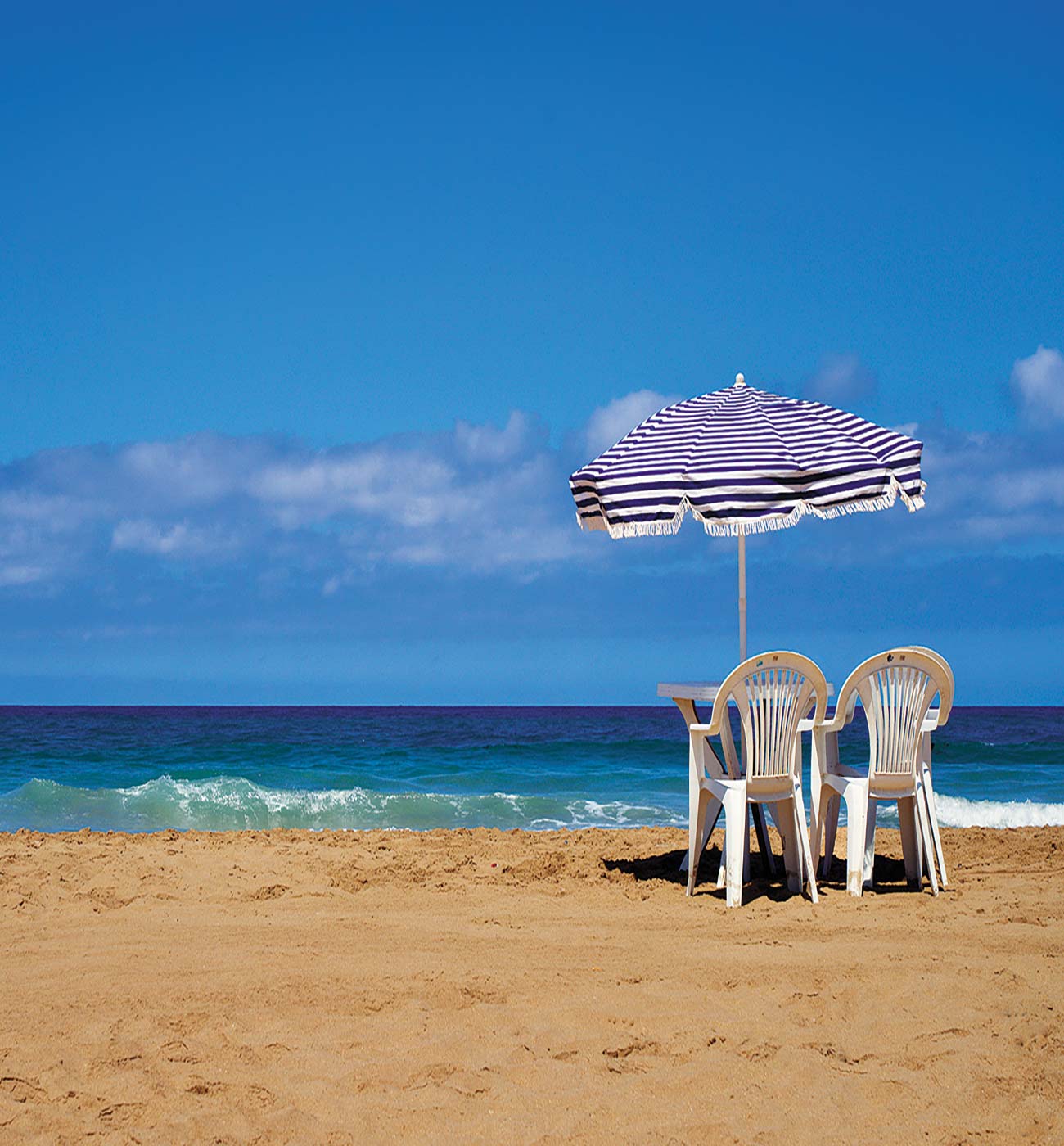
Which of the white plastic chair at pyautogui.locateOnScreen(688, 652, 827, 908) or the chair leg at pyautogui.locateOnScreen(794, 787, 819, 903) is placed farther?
the chair leg at pyautogui.locateOnScreen(794, 787, 819, 903)

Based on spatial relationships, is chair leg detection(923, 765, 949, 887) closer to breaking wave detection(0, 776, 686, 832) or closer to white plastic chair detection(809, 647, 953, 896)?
white plastic chair detection(809, 647, 953, 896)

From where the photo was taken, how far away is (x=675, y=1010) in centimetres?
375

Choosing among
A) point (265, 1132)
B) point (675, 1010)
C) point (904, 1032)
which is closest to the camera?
point (265, 1132)

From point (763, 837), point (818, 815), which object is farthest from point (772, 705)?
point (763, 837)

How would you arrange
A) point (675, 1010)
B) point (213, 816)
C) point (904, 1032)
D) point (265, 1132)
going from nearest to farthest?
point (265, 1132) → point (904, 1032) → point (675, 1010) → point (213, 816)

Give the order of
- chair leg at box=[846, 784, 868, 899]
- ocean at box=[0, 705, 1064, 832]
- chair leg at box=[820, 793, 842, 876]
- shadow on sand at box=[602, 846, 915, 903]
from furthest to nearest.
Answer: ocean at box=[0, 705, 1064, 832], chair leg at box=[820, 793, 842, 876], shadow on sand at box=[602, 846, 915, 903], chair leg at box=[846, 784, 868, 899]

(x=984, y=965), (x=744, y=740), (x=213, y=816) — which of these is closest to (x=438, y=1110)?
(x=984, y=965)

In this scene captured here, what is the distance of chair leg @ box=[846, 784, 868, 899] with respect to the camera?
559 cm

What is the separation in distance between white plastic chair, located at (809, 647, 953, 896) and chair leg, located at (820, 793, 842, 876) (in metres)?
0.19

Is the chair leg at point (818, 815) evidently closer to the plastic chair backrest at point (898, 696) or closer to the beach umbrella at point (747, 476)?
the plastic chair backrest at point (898, 696)

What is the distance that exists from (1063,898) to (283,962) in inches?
151

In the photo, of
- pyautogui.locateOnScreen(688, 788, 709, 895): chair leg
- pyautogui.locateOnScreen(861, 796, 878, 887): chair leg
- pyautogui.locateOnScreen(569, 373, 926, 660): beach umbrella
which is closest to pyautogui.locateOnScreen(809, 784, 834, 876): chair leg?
pyautogui.locateOnScreen(861, 796, 878, 887): chair leg

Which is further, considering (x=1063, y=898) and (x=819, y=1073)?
(x=1063, y=898)

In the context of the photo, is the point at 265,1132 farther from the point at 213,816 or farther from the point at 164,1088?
the point at 213,816
